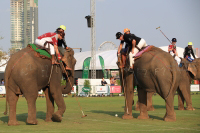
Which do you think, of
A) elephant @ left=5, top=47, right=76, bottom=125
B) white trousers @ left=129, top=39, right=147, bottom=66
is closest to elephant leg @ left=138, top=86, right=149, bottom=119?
white trousers @ left=129, top=39, right=147, bottom=66

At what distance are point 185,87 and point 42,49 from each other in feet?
32.0

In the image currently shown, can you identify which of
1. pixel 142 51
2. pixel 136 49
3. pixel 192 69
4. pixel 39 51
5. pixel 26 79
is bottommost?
pixel 26 79

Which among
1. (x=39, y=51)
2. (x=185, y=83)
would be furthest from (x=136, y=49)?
(x=185, y=83)

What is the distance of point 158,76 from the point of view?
50.0ft

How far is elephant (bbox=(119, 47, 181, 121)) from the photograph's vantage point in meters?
15.1

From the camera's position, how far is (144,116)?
645 inches

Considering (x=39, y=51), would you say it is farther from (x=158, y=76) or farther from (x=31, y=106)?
(x=158, y=76)

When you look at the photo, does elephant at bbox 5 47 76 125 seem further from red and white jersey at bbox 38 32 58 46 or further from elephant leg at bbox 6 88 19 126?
red and white jersey at bbox 38 32 58 46

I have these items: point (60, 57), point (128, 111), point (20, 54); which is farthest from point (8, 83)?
point (128, 111)

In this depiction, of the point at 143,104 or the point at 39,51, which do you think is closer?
the point at 39,51

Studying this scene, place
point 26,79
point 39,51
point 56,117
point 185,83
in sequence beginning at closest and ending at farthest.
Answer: point 26,79, point 39,51, point 56,117, point 185,83

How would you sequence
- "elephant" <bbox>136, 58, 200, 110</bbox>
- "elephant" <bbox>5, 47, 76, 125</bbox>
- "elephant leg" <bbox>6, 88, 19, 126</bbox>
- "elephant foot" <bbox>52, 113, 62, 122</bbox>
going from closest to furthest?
"elephant" <bbox>5, 47, 76, 125</bbox> → "elephant leg" <bbox>6, 88, 19, 126</bbox> → "elephant foot" <bbox>52, 113, 62, 122</bbox> → "elephant" <bbox>136, 58, 200, 110</bbox>

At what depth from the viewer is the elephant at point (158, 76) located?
1515 centimetres

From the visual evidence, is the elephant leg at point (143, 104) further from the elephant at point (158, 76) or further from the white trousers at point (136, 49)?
the white trousers at point (136, 49)
